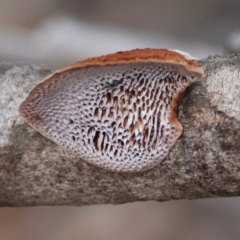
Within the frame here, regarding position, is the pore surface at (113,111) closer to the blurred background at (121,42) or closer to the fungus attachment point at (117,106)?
the fungus attachment point at (117,106)

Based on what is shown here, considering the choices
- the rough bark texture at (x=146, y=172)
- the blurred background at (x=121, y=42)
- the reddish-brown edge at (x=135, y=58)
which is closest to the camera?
the reddish-brown edge at (x=135, y=58)

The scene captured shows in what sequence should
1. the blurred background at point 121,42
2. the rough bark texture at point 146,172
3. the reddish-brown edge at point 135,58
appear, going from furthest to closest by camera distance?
the blurred background at point 121,42 < the rough bark texture at point 146,172 < the reddish-brown edge at point 135,58

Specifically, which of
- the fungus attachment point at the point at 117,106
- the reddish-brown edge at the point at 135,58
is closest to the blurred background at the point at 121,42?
the fungus attachment point at the point at 117,106

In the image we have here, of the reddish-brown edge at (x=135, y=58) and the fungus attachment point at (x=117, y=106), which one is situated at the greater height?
the reddish-brown edge at (x=135, y=58)

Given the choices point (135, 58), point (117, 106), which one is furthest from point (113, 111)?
point (135, 58)

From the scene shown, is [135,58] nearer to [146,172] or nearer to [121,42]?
[146,172]

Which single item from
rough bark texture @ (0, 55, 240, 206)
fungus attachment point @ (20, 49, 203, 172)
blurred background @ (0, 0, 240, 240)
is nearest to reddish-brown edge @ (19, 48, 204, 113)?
fungus attachment point @ (20, 49, 203, 172)
